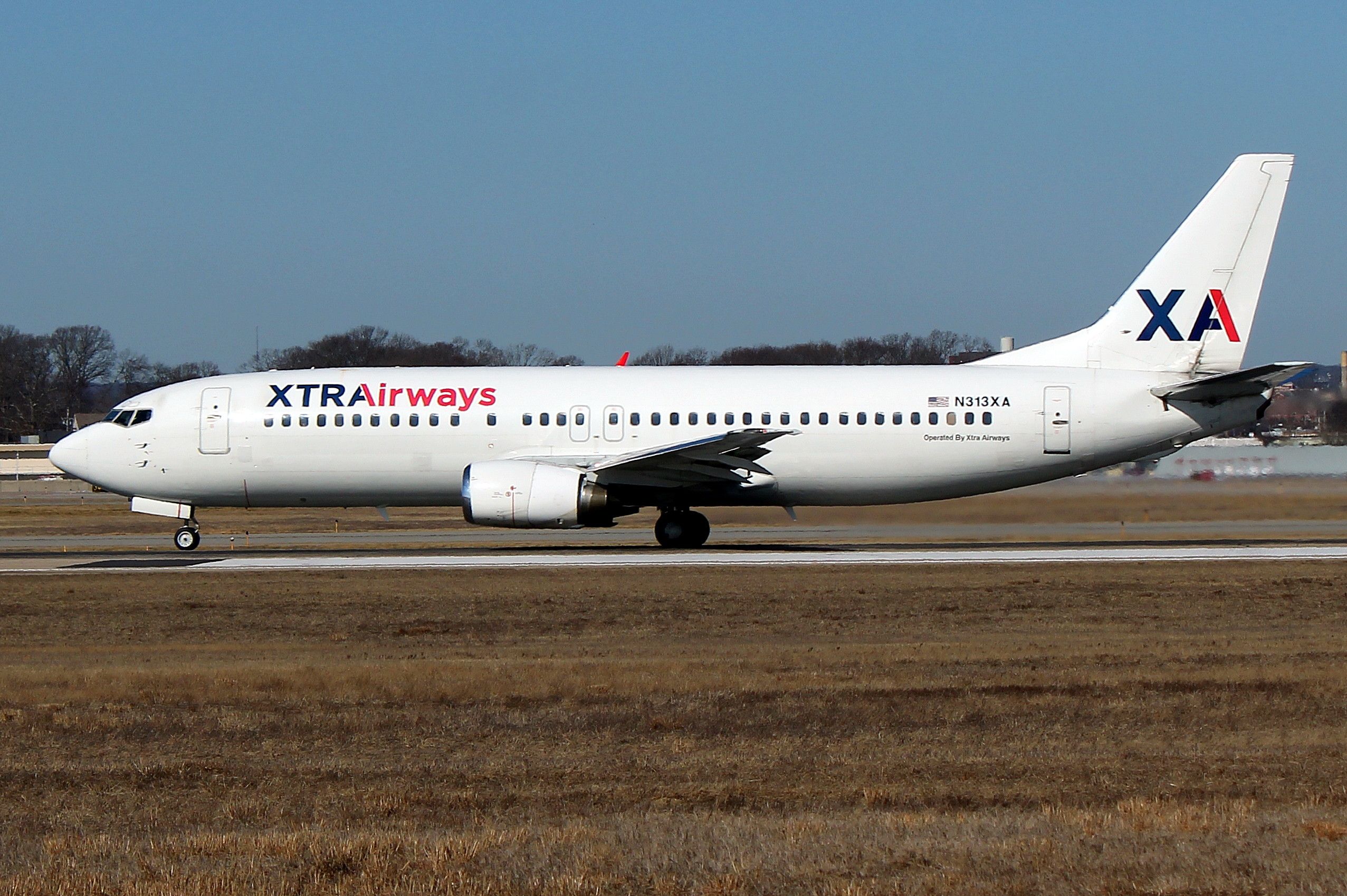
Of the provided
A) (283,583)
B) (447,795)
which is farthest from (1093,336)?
(447,795)

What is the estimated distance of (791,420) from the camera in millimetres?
29812

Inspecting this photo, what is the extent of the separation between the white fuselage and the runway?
1.61 m

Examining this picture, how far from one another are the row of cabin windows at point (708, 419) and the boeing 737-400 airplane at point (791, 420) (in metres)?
0.04

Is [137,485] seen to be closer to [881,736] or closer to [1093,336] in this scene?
[1093,336]

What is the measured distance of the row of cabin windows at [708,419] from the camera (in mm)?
29719

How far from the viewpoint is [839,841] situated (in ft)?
25.2

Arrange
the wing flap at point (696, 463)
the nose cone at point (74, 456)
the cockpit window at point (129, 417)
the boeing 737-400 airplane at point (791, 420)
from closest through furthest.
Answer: the wing flap at point (696, 463), the boeing 737-400 airplane at point (791, 420), the nose cone at point (74, 456), the cockpit window at point (129, 417)

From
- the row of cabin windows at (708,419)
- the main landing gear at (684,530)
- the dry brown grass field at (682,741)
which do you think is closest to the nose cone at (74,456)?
the row of cabin windows at (708,419)

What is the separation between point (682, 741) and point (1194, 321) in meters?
21.9

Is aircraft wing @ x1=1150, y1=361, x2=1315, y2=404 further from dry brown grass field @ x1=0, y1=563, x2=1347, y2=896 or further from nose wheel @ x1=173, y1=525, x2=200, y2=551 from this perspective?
nose wheel @ x1=173, y1=525, x2=200, y2=551

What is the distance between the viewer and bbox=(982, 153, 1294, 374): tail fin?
29.6 m

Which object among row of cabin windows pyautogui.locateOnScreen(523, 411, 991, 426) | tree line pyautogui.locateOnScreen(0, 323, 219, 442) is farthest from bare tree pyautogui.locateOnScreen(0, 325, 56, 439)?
row of cabin windows pyautogui.locateOnScreen(523, 411, 991, 426)

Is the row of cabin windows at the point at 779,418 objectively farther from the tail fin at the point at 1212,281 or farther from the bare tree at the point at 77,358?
the bare tree at the point at 77,358

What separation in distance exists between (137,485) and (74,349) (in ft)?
378
